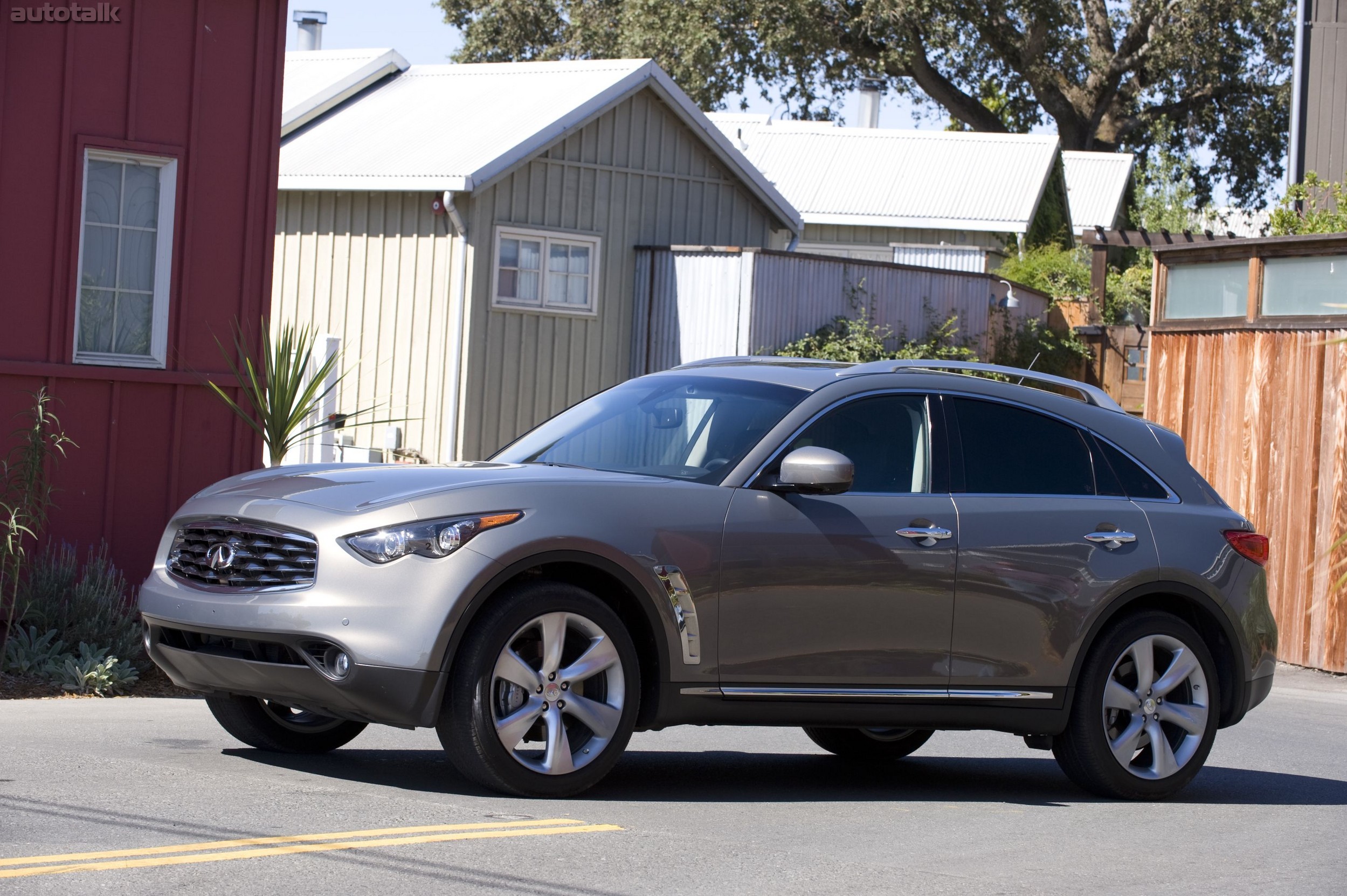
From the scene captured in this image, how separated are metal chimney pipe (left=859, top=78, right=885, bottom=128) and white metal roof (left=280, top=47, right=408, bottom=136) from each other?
21138mm

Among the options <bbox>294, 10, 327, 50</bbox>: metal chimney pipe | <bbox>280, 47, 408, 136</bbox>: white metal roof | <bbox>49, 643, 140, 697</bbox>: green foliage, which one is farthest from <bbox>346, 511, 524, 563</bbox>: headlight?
<bbox>294, 10, 327, 50</bbox>: metal chimney pipe

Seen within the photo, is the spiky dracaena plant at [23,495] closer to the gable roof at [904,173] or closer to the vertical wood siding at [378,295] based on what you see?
the vertical wood siding at [378,295]

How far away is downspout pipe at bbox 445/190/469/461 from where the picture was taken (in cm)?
1975

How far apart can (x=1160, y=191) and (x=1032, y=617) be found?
3801cm

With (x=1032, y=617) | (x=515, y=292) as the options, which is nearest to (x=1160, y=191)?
(x=515, y=292)

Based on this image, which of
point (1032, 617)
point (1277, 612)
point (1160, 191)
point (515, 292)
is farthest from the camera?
point (1160, 191)

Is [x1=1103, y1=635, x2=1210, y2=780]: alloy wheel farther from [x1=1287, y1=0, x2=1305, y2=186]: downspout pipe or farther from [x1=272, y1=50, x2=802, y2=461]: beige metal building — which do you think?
[x1=1287, y1=0, x2=1305, y2=186]: downspout pipe

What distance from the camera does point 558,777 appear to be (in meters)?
6.80

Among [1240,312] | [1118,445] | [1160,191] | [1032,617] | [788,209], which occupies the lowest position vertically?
[1032,617]

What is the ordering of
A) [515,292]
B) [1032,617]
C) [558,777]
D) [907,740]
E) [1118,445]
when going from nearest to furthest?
1. [558,777]
2. [1032,617]
3. [1118,445]
4. [907,740]
5. [515,292]

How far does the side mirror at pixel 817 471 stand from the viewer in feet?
23.6

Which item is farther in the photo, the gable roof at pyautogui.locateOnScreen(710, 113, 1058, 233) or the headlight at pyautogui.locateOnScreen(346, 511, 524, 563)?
the gable roof at pyautogui.locateOnScreen(710, 113, 1058, 233)

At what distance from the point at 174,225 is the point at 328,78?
11.9 metres

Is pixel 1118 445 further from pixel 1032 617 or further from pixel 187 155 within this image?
pixel 187 155
